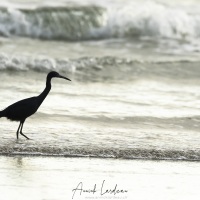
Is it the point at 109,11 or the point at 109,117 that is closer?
the point at 109,117

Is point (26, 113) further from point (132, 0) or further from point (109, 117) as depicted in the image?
point (132, 0)

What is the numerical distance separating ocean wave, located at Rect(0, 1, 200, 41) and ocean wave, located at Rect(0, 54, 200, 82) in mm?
3677

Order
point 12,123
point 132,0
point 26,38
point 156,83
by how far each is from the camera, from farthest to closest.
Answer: point 132,0
point 26,38
point 156,83
point 12,123

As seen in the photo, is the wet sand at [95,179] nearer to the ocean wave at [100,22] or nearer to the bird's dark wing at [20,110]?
the bird's dark wing at [20,110]

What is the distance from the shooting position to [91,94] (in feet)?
43.7

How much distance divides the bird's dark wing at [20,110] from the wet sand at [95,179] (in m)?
1.14

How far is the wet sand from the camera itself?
298 inches

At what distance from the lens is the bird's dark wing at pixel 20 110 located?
32.7 ft

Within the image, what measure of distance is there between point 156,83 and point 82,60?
7.17 ft

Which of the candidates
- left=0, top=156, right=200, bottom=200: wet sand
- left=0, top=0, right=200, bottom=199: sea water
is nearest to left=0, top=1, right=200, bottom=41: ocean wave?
left=0, top=0, right=200, bottom=199: sea water

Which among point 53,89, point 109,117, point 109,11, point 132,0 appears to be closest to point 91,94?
point 53,89

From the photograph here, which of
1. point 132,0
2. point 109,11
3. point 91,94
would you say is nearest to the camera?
point 91,94
